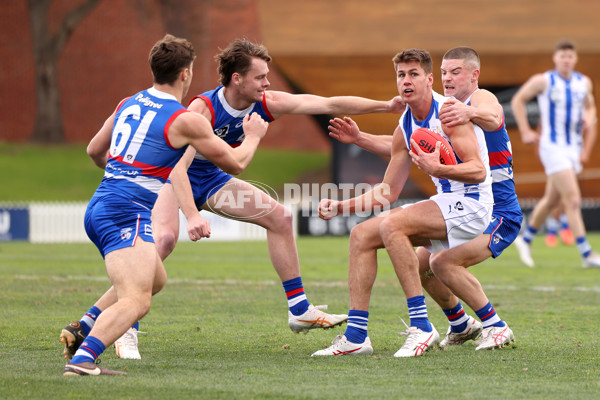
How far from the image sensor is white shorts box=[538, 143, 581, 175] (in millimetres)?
12797

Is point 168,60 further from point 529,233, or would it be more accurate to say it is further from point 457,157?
point 529,233

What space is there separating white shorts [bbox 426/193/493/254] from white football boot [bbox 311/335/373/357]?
0.88m

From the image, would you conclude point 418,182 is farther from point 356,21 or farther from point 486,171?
point 486,171

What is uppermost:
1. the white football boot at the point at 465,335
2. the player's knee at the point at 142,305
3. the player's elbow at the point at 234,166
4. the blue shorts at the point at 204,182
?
the player's elbow at the point at 234,166

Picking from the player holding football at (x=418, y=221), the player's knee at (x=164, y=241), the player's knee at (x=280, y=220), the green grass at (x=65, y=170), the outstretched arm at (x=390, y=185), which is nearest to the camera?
the player holding football at (x=418, y=221)

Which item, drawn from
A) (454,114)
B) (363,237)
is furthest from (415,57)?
(363,237)

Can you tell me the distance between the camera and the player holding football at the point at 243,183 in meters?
6.77

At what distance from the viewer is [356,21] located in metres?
23.7

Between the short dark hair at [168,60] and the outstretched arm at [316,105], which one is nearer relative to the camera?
the short dark hair at [168,60]

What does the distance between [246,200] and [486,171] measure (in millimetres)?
1893

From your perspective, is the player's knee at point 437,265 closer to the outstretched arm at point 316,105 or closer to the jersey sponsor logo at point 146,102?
the outstretched arm at point 316,105

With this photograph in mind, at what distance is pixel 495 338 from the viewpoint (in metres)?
6.38

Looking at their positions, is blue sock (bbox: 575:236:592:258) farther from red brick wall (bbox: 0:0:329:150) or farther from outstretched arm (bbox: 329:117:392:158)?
red brick wall (bbox: 0:0:329:150)

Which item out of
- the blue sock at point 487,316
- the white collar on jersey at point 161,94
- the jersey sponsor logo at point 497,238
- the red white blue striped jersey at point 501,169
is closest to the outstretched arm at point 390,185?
the red white blue striped jersey at point 501,169
